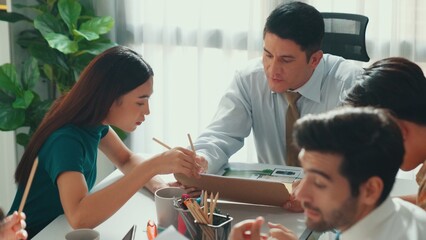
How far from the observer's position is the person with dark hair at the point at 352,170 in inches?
41.9

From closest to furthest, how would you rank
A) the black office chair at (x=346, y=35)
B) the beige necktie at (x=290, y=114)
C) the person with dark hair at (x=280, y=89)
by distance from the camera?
the person with dark hair at (x=280, y=89)
the beige necktie at (x=290, y=114)
the black office chair at (x=346, y=35)

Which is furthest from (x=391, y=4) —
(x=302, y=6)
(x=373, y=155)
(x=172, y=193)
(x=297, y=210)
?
(x=373, y=155)

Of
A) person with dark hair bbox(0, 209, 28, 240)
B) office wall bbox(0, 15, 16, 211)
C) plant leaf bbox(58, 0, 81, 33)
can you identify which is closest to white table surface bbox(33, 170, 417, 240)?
person with dark hair bbox(0, 209, 28, 240)

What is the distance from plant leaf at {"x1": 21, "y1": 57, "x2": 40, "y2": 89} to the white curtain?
0.50 metres

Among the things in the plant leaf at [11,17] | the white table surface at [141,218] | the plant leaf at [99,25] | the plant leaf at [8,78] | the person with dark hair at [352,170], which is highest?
the plant leaf at [11,17]

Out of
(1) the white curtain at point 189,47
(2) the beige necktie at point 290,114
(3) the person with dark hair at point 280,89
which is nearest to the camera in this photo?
(3) the person with dark hair at point 280,89

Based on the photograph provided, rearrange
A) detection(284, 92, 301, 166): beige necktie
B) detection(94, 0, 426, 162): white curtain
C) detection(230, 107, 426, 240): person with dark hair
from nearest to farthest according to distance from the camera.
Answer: detection(230, 107, 426, 240): person with dark hair
detection(284, 92, 301, 166): beige necktie
detection(94, 0, 426, 162): white curtain

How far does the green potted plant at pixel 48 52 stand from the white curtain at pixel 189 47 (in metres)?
0.26

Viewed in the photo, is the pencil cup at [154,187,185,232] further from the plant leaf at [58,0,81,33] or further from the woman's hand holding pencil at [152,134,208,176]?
the plant leaf at [58,0,81,33]

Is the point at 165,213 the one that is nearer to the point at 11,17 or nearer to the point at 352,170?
the point at 352,170

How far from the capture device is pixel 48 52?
314 cm

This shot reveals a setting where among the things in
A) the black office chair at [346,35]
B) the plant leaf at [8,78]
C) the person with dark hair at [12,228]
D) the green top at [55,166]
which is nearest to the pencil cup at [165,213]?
the green top at [55,166]

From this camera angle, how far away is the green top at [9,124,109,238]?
5.62ft

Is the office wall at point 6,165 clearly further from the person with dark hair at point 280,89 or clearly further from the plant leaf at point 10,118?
the person with dark hair at point 280,89
